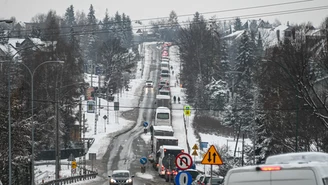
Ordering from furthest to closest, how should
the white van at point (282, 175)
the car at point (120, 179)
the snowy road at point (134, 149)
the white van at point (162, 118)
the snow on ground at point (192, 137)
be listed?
the white van at point (162, 118)
the snow on ground at point (192, 137)
the snowy road at point (134, 149)
the car at point (120, 179)
the white van at point (282, 175)

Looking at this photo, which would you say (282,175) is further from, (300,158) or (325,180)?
(300,158)

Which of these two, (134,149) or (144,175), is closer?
(144,175)

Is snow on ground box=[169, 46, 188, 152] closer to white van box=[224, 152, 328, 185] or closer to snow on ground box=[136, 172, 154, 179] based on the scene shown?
snow on ground box=[136, 172, 154, 179]

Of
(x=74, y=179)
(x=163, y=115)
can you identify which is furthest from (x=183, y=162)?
(x=163, y=115)

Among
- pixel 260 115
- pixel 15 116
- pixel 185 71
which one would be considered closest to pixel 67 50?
pixel 260 115

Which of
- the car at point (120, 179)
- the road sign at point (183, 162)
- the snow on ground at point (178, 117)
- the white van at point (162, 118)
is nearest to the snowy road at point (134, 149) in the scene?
the white van at point (162, 118)

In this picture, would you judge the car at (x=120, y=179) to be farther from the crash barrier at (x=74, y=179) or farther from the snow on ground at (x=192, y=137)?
the snow on ground at (x=192, y=137)

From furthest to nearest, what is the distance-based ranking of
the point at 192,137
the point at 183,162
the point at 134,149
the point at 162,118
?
the point at 192,137 → the point at 162,118 → the point at 134,149 → the point at 183,162

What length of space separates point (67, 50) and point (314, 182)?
67.4m

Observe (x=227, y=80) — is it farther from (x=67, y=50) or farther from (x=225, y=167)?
(x=225, y=167)

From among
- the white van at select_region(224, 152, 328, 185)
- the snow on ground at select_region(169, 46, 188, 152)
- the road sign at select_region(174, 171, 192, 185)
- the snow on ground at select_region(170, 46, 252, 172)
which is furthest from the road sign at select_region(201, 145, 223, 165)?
the snow on ground at select_region(169, 46, 188, 152)

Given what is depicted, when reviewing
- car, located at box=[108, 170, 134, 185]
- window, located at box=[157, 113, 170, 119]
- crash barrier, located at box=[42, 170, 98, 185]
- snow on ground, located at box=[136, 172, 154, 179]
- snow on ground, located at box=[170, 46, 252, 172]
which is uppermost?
window, located at box=[157, 113, 170, 119]

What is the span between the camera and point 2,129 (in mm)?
44000

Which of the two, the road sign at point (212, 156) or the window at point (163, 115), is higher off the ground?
the window at point (163, 115)
